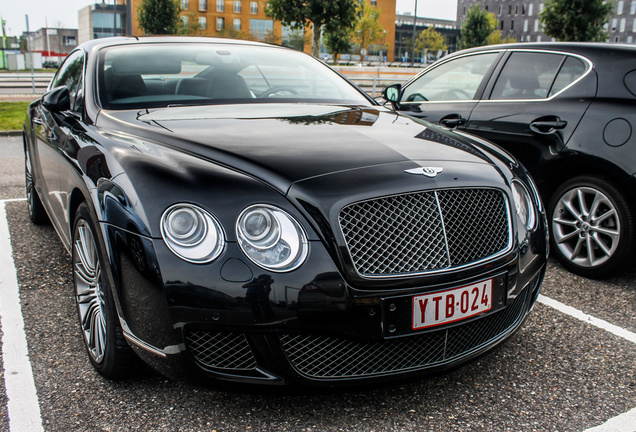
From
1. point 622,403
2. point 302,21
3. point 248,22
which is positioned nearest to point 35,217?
point 622,403

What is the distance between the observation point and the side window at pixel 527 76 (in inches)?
171

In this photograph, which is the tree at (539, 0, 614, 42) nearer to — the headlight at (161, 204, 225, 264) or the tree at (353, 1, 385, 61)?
the headlight at (161, 204, 225, 264)

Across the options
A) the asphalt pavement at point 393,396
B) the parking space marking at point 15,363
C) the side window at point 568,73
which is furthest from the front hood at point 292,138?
the side window at point 568,73

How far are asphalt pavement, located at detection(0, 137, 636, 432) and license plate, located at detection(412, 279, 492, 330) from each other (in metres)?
0.26

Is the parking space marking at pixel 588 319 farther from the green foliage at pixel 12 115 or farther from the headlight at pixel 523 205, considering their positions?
the green foliage at pixel 12 115

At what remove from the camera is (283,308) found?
6.40 ft

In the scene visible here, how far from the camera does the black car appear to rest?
6.46 ft

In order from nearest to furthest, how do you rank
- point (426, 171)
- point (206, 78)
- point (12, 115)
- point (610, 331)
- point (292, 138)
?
point (426, 171)
point (292, 138)
point (610, 331)
point (206, 78)
point (12, 115)

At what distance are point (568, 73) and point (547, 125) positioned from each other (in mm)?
419

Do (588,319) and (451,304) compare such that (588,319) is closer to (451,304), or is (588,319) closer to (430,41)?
(451,304)

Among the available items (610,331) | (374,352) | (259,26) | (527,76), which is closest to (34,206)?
(374,352)

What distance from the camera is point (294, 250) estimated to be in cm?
201

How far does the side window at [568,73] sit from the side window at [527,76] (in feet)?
0.16

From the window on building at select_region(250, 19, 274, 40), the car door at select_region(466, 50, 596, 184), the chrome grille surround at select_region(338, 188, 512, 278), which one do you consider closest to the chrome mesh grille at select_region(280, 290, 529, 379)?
the chrome grille surround at select_region(338, 188, 512, 278)
